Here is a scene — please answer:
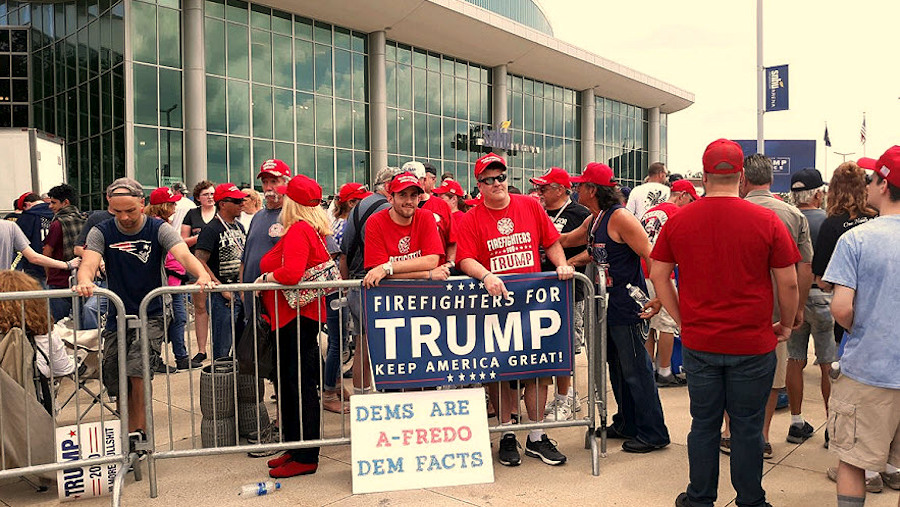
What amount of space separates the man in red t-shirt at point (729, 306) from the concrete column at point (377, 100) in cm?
2400

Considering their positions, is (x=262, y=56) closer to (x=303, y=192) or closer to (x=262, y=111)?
(x=262, y=111)

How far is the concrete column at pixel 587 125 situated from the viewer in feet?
129

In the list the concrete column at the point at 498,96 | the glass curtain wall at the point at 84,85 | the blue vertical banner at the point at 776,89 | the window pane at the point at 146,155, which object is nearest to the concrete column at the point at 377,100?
the concrete column at the point at 498,96

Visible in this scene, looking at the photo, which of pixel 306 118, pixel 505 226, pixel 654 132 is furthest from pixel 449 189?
pixel 654 132

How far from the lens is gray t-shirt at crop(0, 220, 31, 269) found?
6.23 meters

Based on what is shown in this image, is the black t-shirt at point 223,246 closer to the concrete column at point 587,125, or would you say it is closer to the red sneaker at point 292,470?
the red sneaker at point 292,470

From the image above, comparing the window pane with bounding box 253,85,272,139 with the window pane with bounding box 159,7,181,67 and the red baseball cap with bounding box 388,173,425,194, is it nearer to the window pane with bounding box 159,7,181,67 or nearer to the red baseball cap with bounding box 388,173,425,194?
the window pane with bounding box 159,7,181,67

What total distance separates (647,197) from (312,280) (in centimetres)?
569

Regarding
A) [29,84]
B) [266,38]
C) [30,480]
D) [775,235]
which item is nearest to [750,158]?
[775,235]

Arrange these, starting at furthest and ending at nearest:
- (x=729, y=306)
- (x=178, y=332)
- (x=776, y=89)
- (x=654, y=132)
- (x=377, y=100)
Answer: (x=654, y=132), (x=377, y=100), (x=776, y=89), (x=178, y=332), (x=729, y=306)

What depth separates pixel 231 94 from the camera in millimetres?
22438

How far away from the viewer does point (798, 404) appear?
489 cm

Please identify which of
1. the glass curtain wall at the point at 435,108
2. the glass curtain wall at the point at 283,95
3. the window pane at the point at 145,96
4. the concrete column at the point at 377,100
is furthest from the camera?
the glass curtain wall at the point at 435,108

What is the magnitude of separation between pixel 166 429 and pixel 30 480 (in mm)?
1229
